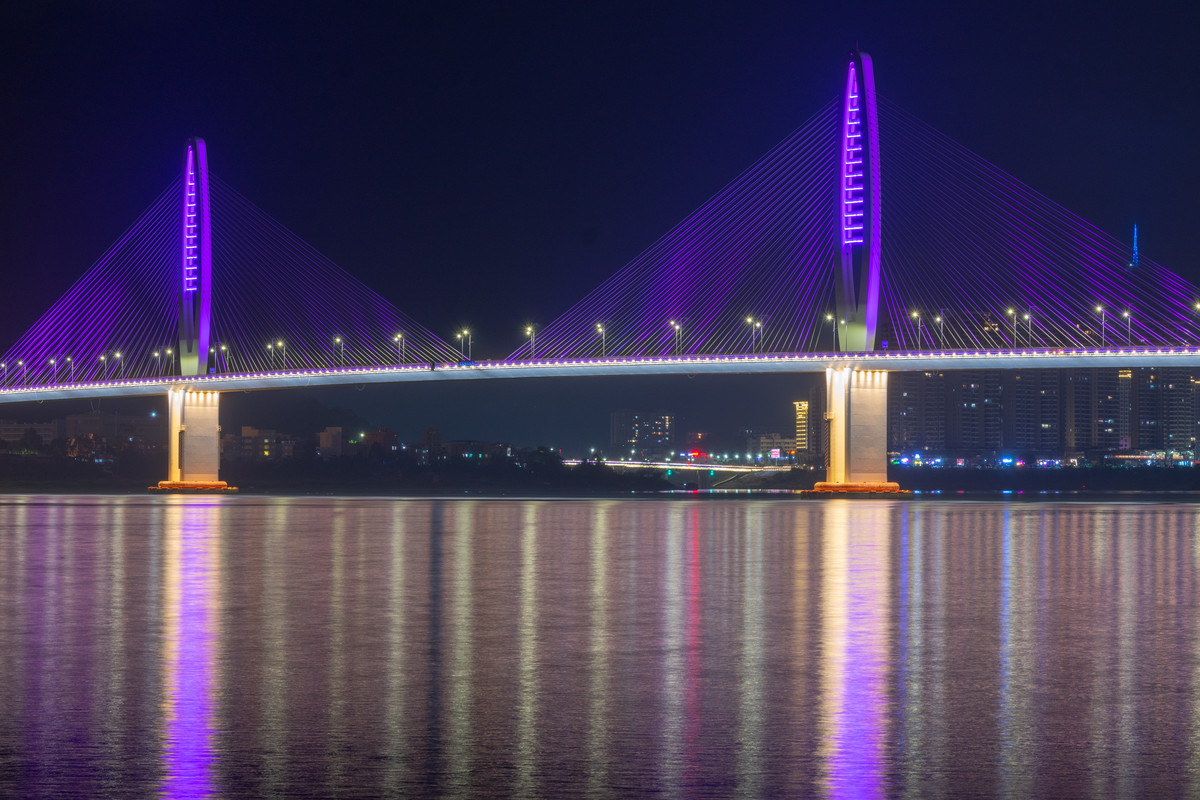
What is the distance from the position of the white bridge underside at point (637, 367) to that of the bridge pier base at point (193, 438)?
35.0 inches

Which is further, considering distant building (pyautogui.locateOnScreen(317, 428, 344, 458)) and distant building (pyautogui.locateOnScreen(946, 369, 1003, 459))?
distant building (pyautogui.locateOnScreen(317, 428, 344, 458))

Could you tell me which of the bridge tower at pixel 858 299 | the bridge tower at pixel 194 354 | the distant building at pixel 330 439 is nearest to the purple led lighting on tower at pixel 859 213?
the bridge tower at pixel 858 299

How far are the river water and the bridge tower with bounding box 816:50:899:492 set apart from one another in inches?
1586

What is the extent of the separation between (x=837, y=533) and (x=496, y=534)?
6.73 metres

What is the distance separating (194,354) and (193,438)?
5394mm

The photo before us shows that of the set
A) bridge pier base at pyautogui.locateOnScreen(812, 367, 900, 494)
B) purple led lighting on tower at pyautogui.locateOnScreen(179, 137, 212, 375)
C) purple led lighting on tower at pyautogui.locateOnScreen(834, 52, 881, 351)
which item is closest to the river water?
purple led lighting on tower at pyautogui.locateOnScreen(834, 52, 881, 351)

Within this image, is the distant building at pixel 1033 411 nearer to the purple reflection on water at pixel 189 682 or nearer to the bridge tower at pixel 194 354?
the bridge tower at pixel 194 354

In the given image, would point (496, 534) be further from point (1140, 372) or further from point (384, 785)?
point (1140, 372)

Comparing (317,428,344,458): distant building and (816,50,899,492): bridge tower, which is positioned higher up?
(816,50,899,492): bridge tower

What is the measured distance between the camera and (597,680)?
7.03 meters

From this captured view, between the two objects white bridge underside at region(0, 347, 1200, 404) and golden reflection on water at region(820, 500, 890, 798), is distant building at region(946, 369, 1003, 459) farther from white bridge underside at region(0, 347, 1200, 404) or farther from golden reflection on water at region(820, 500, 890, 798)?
golden reflection on water at region(820, 500, 890, 798)

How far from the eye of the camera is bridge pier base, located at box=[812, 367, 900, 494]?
58.0m

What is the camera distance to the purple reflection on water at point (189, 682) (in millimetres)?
5082

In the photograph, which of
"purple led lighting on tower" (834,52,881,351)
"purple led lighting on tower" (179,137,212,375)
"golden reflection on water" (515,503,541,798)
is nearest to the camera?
"golden reflection on water" (515,503,541,798)
